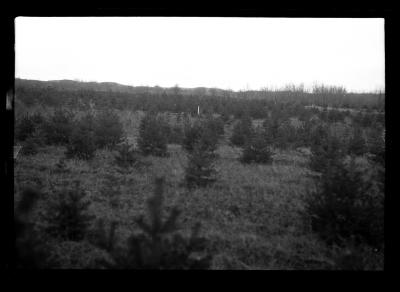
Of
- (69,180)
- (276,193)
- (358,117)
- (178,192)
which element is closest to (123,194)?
(178,192)

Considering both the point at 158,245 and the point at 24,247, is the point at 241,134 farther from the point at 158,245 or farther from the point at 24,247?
the point at 24,247

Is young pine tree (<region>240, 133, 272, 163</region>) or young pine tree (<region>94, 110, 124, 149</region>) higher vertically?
young pine tree (<region>94, 110, 124, 149</region>)

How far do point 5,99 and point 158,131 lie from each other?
8.74 metres

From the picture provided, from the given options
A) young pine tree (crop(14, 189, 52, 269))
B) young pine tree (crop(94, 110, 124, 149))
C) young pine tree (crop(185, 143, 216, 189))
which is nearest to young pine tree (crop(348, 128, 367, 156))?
young pine tree (crop(185, 143, 216, 189))

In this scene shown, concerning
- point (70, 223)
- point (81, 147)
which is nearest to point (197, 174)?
point (70, 223)

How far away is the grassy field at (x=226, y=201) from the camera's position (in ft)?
16.7

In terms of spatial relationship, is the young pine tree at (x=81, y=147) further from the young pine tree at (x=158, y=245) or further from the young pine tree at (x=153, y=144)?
the young pine tree at (x=158, y=245)

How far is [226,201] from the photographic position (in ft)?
23.1

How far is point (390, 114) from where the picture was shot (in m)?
2.81

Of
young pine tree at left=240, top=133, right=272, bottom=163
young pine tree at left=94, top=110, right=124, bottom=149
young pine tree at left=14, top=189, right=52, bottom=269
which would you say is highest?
young pine tree at left=94, top=110, right=124, bottom=149

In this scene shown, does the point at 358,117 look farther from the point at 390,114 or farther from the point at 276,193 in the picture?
the point at 390,114

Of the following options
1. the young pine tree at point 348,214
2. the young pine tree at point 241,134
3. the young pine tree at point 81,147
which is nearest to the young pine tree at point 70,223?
the young pine tree at point 348,214

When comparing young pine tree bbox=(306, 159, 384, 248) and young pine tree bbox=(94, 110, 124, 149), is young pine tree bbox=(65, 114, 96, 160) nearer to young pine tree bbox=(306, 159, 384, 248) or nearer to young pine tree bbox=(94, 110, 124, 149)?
young pine tree bbox=(94, 110, 124, 149)

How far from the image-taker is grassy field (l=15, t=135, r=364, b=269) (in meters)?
5.09
